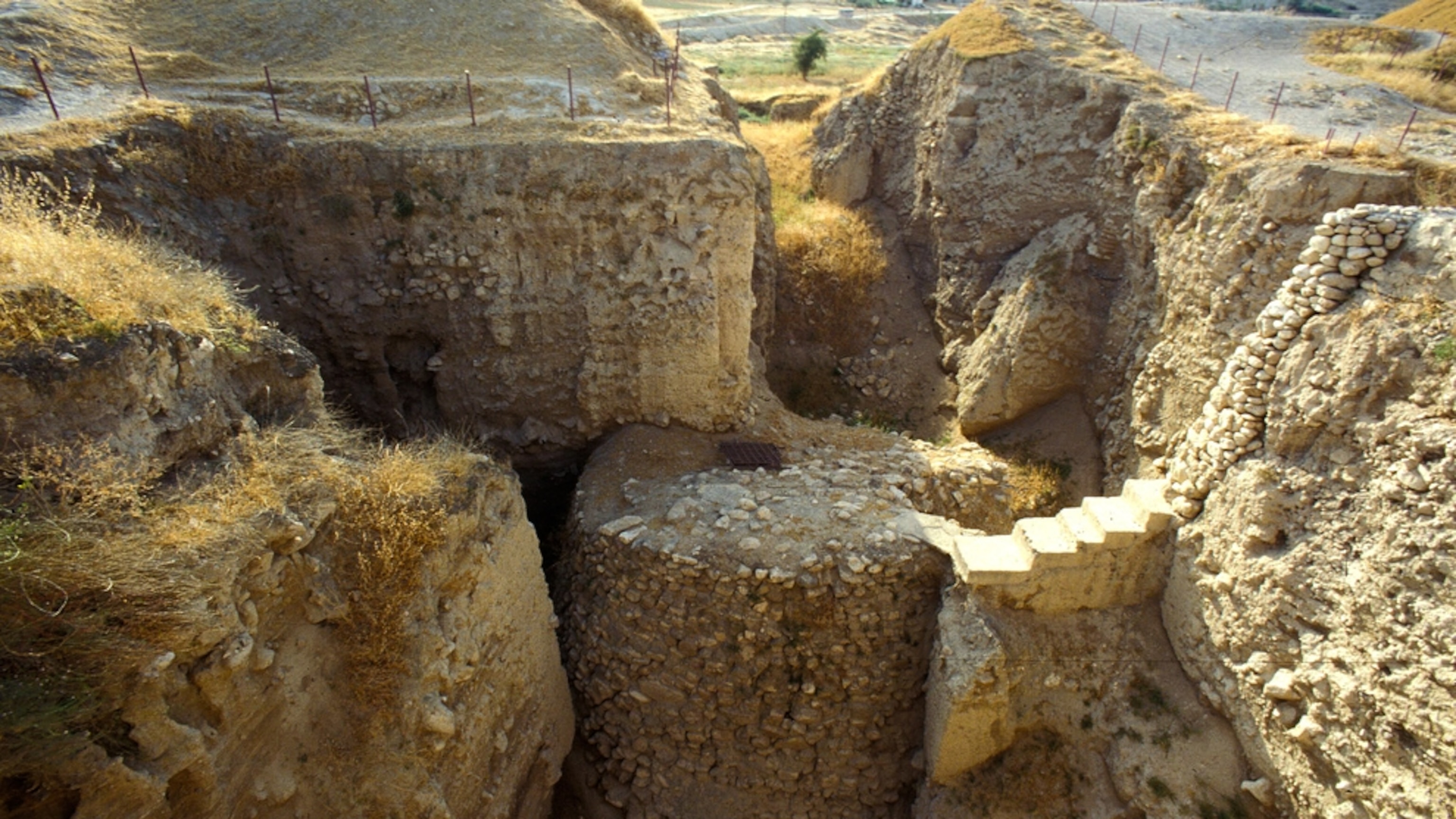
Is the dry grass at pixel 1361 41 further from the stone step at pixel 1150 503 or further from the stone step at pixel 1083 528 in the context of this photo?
the stone step at pixel 1083 528

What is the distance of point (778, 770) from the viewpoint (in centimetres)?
761

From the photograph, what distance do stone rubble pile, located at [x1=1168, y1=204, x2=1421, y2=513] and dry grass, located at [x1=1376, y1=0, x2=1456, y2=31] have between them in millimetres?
12944

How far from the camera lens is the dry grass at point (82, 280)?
434cm

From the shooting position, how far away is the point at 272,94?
8.79 metres

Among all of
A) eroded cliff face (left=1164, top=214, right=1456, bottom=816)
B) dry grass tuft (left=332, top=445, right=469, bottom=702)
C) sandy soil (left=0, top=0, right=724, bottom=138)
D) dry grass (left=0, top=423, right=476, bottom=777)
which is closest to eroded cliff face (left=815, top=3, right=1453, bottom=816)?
eroded cliff face (left=1164, top=214, right=1456, bottom=816)

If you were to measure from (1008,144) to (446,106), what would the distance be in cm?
880

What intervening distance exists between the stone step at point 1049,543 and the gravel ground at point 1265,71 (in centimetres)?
589

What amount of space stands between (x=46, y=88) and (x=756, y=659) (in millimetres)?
8803

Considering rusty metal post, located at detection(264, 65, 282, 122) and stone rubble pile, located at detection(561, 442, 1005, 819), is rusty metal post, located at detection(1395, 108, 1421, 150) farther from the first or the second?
rusty metal post, located at detection(264, 65, 282, 122)

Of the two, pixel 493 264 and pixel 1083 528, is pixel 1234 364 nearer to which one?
pixel 1083 528

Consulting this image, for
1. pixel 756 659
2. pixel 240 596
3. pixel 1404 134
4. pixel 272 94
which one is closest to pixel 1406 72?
pixel 1404 134

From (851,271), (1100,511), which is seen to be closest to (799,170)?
(851,271)

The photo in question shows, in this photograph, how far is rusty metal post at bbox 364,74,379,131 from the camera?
8.76 metres

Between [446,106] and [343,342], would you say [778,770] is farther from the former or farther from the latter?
[446,106]
